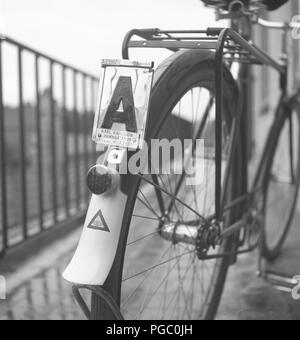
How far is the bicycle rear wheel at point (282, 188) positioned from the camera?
8.20ft

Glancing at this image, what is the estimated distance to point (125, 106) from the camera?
4.02 ft

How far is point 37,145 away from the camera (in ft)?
9.84

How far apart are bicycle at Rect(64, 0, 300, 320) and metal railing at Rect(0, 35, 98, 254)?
1.07 metres

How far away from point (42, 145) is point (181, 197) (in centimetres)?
162

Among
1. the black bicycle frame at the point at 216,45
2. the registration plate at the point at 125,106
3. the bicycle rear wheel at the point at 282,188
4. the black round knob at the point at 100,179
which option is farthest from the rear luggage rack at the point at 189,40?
the bicycle rear wheel at the point at 282,188

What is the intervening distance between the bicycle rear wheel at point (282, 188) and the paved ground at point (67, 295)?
111 millimetres

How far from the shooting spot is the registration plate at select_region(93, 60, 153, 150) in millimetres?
1212

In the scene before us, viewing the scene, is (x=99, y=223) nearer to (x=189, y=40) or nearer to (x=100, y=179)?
(x=100, y=179)

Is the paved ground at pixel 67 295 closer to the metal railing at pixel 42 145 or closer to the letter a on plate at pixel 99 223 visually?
the metal railing at pixel 42 145

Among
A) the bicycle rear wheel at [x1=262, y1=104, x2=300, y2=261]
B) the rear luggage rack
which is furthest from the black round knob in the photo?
the bicycle rear wheel at [x1=262, y1=104, x2=300, y2=261]

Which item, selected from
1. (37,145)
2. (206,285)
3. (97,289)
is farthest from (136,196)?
(37,145)
